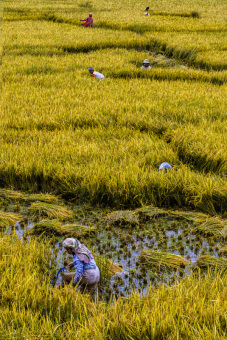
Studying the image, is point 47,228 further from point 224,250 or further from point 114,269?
point 224,250

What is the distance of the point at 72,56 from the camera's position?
10.2 metres

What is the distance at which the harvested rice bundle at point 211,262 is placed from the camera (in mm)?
2865

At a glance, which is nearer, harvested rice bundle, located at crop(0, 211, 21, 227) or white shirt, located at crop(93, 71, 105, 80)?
harvested rice bundle, located at crop(0, 211, 21, 227)

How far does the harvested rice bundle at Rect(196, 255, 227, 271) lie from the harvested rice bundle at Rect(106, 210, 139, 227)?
78 cm

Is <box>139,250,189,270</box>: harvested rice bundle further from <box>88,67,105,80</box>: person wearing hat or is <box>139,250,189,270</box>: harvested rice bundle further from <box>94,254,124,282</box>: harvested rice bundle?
<box>88,67,105,80</box>: person wearing hat

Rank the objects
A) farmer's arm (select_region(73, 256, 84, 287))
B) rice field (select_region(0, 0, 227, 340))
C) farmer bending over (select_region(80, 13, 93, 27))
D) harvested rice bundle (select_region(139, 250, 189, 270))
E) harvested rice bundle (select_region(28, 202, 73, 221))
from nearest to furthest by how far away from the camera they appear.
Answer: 1. rice field (select_region(0, 0, 227, 340))
2. farmer's arm (select_region(73, 256, 84, 287))
3. harvested rice bundle (select_region(139, 250, 189, 270))
4. harvested rice bundle (select_region(28, 202, 73, 221))
5. farmer bending over (select_region(80, 13, 93, 27))

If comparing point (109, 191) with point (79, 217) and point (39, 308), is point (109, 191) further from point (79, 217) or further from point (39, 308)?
point (39, 308)

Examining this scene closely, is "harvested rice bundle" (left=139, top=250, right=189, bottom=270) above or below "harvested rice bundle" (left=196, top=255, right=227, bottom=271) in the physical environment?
below

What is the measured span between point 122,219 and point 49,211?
698mm

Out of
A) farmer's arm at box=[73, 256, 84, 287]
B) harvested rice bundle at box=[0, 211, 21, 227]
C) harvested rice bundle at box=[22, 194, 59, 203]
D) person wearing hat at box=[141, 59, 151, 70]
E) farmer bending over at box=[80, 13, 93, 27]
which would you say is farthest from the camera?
farmer bending over at box=[80, 13, 93, 27]

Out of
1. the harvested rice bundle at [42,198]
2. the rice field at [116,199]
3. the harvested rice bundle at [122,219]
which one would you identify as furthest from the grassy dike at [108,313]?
the harvested rice bundle at [42,198]

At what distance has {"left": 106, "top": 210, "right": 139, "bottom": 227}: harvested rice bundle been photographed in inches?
140

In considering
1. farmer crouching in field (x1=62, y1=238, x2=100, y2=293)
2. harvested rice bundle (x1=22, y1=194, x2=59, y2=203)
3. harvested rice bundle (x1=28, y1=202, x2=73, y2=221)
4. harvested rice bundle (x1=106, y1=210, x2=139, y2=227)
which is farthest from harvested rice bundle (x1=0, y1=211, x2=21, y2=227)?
farmer crouching in field (x1=62, y1=238, x2=100, y2=293)

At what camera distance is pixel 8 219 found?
355 cm
